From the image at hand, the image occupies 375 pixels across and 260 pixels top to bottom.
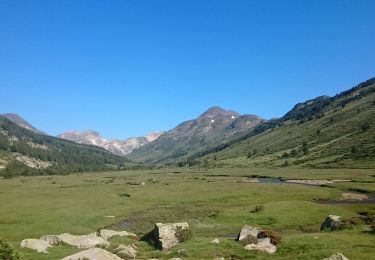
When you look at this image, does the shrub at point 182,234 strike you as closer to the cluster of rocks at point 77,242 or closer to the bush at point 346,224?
the cluster of rocks at point 77,242

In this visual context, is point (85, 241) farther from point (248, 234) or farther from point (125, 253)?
point (248, 234)

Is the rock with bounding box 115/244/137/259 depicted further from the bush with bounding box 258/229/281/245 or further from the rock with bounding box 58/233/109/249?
the bush with bounding box 258/229/281/245

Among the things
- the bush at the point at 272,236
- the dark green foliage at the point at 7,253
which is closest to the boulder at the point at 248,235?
the bush at the point at 272,236

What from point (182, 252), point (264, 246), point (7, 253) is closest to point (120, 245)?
point (182, 252)

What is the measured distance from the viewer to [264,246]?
42312 millimetres

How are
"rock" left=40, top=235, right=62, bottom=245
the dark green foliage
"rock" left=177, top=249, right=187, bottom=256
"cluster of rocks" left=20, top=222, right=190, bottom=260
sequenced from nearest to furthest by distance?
the dark green foliage → "rock" left=177, top=249, right=187, bottom=256 → "cluster of rocks" left=20, top=222, right=190, bottom=260 → "rock" left=40, top=235, right=62, bottom=245

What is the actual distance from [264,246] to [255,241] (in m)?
1.47

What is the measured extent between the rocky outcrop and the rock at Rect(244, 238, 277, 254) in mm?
9006

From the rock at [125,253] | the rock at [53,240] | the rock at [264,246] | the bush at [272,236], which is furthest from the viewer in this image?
the rock at [53,240]

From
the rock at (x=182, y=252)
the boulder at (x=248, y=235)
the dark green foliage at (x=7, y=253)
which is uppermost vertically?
the dark green foliage at (x=7, y=253)

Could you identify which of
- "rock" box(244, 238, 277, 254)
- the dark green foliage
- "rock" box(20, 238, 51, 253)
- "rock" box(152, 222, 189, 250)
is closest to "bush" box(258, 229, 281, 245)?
"rock" box(244, 238, 277, 254)

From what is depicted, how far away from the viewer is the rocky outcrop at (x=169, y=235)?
47.9m

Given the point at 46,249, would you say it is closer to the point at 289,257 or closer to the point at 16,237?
the point at 16,237

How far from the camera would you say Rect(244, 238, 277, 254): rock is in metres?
41.6
